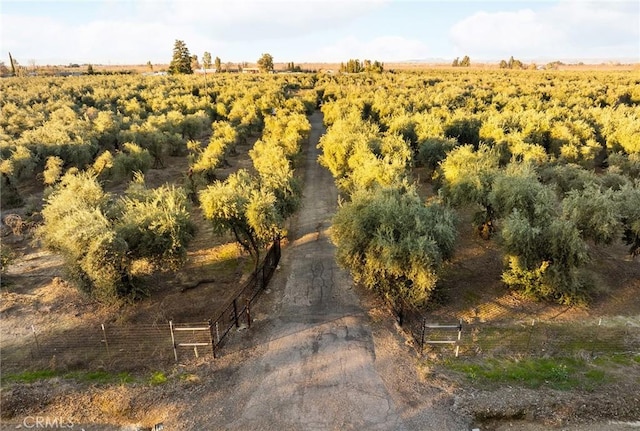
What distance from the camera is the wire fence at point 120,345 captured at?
53.8ft

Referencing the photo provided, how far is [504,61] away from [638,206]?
Answer: 193 metres

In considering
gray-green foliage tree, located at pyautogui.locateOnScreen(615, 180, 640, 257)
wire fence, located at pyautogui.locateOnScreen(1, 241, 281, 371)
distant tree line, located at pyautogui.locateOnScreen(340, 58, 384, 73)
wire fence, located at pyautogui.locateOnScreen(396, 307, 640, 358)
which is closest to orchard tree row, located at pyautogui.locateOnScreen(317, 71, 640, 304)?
gray-green foliage tree, located at pyautogui.locateOnScreen(615, 180, 640, 257)

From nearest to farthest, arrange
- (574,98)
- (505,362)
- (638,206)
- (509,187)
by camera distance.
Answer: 1. (505,362)
2. (638,206)
3. (509,187)
4. (574,98)

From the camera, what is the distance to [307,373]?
15.8 meters

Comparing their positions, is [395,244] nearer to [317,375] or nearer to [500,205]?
[317,375]

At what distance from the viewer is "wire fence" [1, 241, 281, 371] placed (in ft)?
53.8

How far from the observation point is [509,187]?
2341 cm

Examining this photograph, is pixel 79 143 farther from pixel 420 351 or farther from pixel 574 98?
pixel 574 98

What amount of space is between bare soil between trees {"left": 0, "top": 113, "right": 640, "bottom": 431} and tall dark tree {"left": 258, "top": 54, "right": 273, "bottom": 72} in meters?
145

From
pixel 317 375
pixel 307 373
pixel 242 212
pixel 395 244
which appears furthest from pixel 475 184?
pixel 307 373

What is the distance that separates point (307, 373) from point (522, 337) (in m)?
9.89

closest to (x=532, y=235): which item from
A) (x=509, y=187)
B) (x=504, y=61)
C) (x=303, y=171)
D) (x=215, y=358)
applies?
(x=509, y=187)

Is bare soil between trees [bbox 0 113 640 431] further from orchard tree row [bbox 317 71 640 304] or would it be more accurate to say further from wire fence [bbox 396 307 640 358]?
orchard tree row [bbox 317 71 640 304]

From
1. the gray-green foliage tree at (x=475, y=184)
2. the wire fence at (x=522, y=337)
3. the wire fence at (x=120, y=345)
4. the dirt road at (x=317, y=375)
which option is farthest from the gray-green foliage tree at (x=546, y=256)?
the wire fence at (x=120, y=345)
